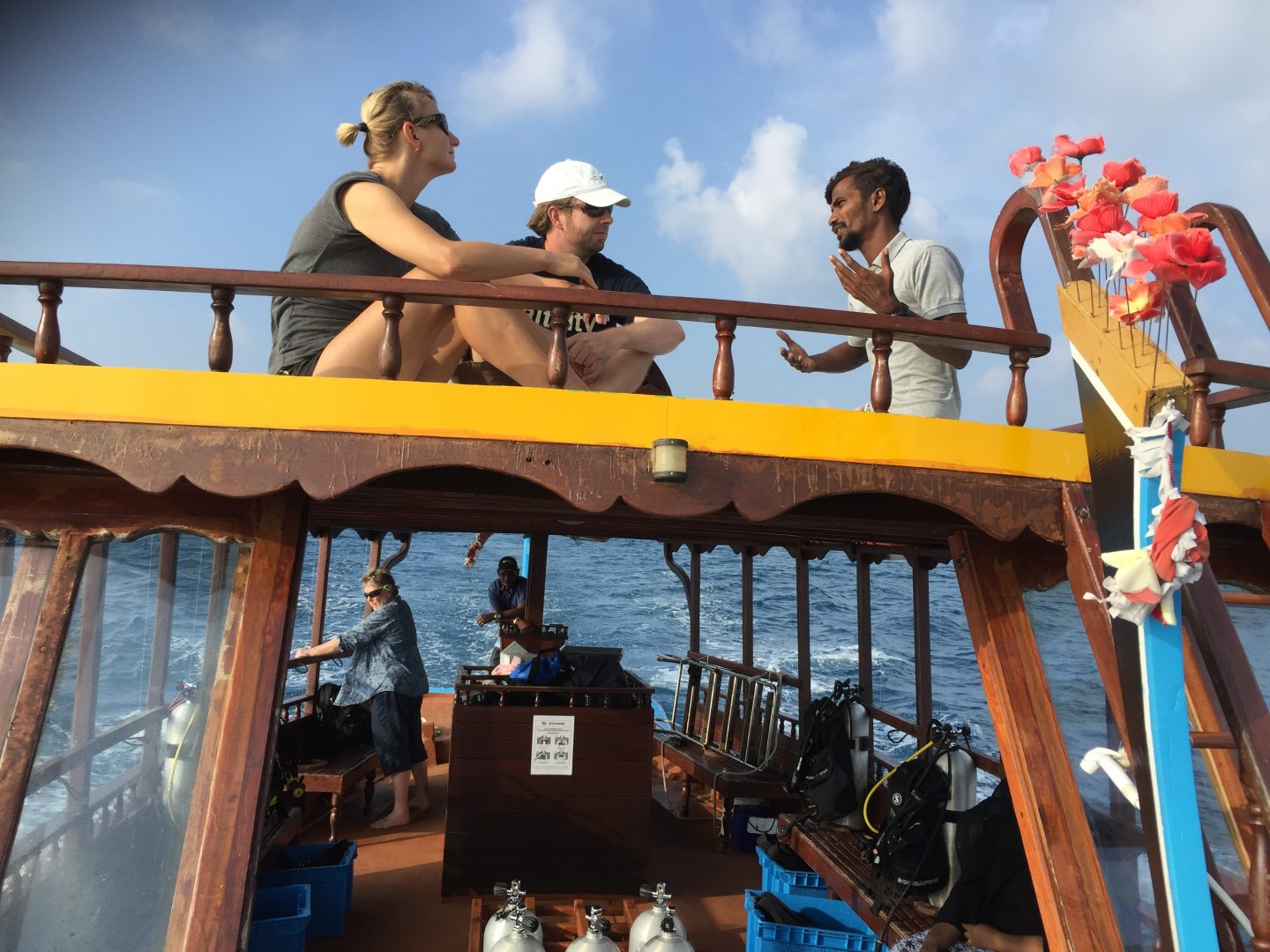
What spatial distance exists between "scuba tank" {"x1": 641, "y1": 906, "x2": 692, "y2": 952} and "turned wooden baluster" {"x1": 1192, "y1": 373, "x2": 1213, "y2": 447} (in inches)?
100

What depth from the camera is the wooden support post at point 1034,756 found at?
264 cm

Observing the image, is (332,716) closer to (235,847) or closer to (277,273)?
(235,847)

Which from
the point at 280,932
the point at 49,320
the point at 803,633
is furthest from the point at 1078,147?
the point at 803,633

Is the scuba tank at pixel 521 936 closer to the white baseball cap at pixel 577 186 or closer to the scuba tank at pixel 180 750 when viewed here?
the scuba tank at pixel 180 750

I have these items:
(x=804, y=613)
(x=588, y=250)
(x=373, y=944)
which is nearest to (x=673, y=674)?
(x=804, y=613)

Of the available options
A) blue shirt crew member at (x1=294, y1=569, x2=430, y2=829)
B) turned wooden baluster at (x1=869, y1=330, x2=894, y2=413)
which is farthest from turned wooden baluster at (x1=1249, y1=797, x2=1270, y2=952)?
blue shirt crew member at (x1=294, y1=569, x2=430, y2=829)

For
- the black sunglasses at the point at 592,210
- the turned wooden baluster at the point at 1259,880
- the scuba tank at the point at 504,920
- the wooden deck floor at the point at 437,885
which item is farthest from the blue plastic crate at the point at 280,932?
the turned wooden baluster at the point at 1259,880

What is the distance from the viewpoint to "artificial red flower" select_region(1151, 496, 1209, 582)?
2.25 meters

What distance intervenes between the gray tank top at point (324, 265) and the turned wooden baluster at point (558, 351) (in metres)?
0.47

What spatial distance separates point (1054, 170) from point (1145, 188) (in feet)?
0.88

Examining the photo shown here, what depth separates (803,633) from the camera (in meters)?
6.67

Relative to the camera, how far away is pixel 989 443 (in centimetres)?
284

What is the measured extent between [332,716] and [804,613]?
3.51 m

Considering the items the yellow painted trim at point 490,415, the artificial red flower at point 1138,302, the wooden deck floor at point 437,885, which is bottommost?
the wooden deck floor at point 437,885
